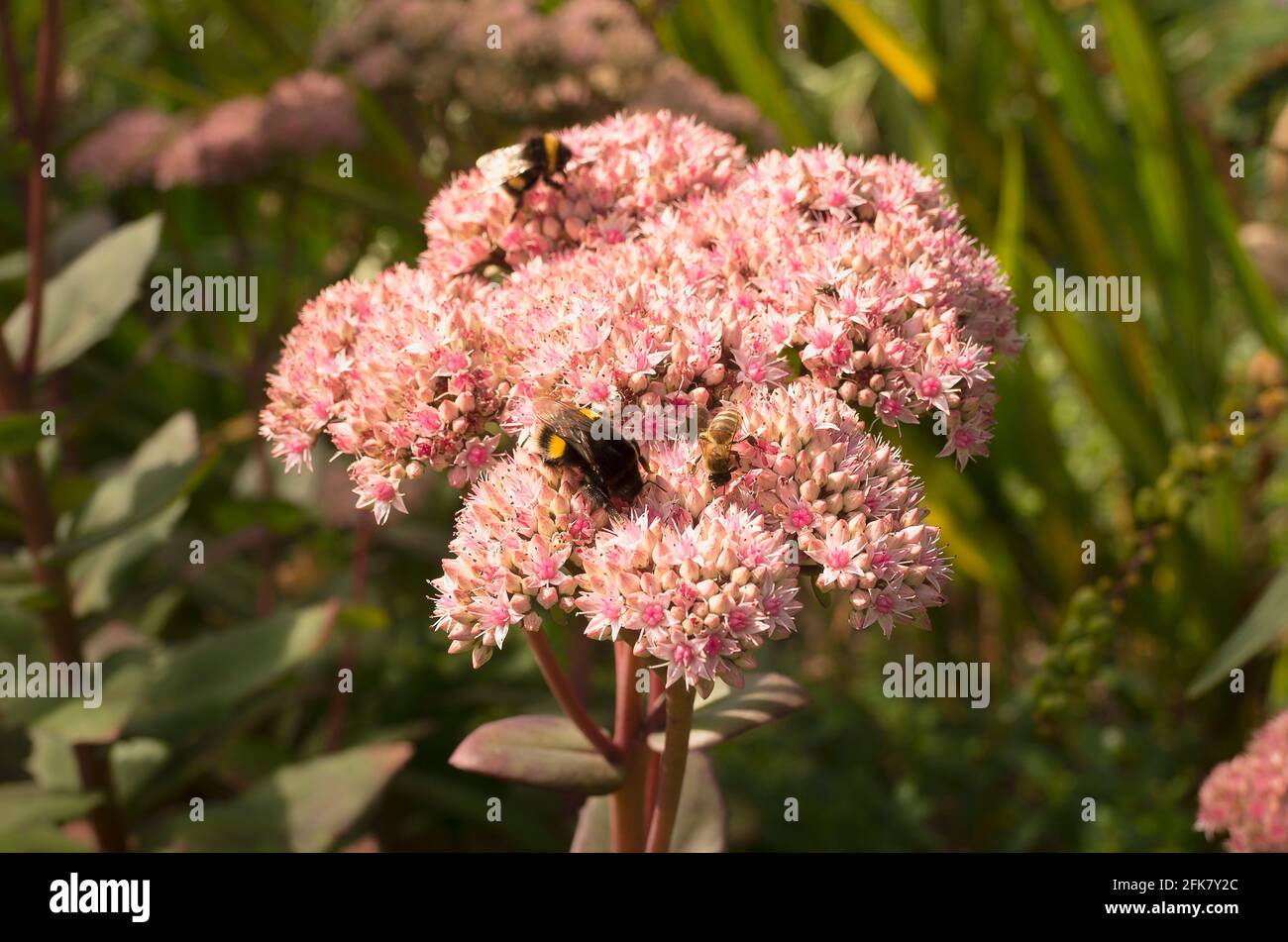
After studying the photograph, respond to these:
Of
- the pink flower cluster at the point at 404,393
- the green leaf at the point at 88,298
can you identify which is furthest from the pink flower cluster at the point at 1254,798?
the green leaf at the point at 88,298

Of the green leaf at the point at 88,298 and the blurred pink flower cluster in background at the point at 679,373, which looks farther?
the green leaf at the point at 88,298

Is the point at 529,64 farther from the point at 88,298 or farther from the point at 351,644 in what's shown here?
the point at 351,644

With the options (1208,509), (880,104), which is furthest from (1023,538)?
(880,104)

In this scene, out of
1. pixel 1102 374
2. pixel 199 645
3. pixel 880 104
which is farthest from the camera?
pixel 880 104

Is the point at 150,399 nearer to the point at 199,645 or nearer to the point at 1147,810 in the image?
the point at 199,645

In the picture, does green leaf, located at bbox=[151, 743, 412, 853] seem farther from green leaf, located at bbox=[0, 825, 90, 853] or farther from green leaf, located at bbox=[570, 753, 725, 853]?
green leaf, located at bbox=[570, 753, 725, 853]

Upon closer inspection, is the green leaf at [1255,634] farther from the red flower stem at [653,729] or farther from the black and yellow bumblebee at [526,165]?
the black and yellow bumblebee at [526,165]

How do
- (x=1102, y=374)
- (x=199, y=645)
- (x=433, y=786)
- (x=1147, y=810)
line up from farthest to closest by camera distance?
(x=1102, y=374)
(x=433, y=786)
(x=1147, y=810)
(x=199, y=645)
